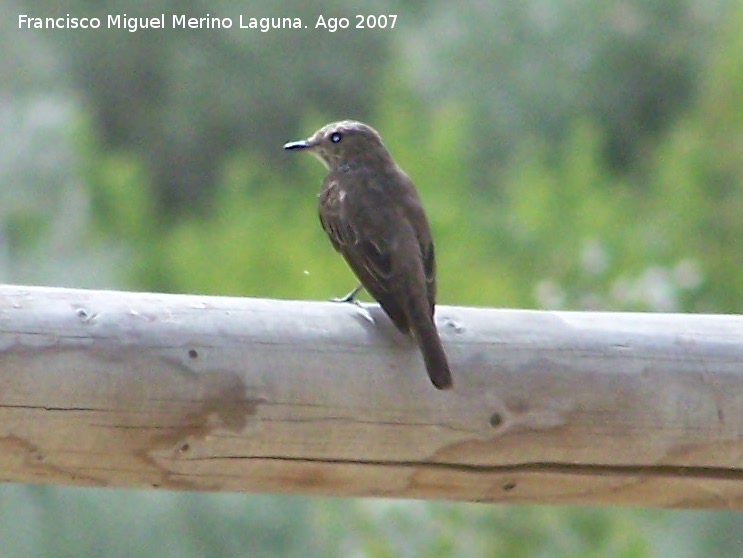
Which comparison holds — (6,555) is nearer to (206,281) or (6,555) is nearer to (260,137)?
(206,281)

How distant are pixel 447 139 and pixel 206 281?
70.8 inches

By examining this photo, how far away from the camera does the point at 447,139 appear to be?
9023 mm

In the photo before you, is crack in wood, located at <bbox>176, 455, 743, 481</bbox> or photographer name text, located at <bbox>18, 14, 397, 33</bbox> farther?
photographer name text, located at <bbox>18, 14, 397, 33</bbox>

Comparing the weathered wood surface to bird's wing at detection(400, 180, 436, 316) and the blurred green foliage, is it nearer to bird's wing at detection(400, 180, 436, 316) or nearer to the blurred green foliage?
bird's wing at detection(400, 180, 436, 316)

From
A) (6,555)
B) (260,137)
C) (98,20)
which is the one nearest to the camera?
(6,555)

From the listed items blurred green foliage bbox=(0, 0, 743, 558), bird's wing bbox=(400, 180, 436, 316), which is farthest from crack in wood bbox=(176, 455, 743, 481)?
blurred green foliage bbox=(0, 0, 743, 558)

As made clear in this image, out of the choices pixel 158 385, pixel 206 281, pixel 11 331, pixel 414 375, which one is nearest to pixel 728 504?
pixel 414 375

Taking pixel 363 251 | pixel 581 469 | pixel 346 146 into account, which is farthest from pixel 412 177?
pixel 581 469

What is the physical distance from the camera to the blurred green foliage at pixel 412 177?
646cm

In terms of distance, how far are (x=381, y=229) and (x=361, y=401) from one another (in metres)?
1.02

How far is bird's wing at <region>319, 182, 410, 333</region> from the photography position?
3.14 m

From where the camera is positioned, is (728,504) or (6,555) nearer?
(728,504)

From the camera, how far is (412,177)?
8836mm

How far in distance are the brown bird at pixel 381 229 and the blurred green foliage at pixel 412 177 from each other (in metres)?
2.25
